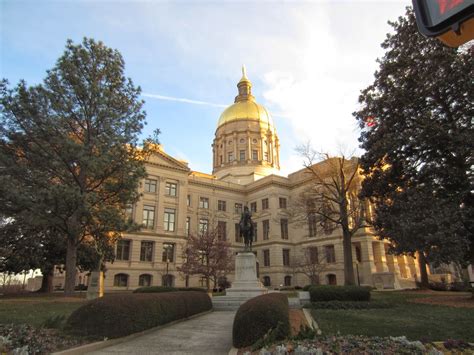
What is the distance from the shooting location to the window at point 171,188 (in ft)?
186

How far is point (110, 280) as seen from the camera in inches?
1858

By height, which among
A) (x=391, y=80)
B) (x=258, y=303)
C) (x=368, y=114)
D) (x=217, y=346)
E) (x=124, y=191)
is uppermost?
(x=391, y=80)

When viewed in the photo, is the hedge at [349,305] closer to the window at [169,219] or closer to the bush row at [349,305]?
the bush row at [349,305]

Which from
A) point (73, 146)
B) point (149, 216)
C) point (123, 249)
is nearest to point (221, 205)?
point (149, 216)

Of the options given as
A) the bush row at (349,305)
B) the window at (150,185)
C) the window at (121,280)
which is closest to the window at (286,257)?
the window at (150,185)

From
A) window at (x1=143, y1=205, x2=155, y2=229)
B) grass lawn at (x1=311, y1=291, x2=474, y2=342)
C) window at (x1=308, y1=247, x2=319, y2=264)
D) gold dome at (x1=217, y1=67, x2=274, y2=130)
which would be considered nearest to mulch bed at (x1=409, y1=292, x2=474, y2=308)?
grass lawn at (x1=311, y1=291, x2=474, y2=342)

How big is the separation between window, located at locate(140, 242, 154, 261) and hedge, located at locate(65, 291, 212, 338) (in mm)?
40255

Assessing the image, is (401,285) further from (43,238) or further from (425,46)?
(43,238)

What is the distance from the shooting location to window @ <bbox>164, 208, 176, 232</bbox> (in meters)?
55.4

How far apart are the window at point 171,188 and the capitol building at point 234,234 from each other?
0.16 meters

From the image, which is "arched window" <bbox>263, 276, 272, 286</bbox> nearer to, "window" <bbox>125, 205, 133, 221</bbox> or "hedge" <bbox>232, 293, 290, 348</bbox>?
"window" <bbox>125, 205, 133, 221</bbox>

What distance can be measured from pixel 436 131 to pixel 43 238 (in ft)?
108

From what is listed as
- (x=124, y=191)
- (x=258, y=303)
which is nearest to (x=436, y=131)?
(x=258, y=303)

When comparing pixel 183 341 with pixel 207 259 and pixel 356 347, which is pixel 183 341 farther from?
pixel 207 259
